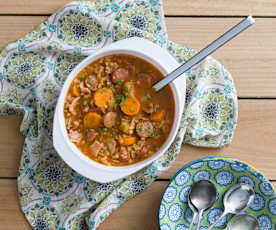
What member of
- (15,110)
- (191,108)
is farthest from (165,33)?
(15,110)

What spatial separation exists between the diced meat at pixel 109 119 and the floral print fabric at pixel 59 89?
33 centimetres

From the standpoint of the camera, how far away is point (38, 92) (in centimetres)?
173

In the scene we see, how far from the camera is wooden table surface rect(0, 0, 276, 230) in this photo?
5.84ft

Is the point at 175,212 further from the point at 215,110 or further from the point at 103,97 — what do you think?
the point at 103,97

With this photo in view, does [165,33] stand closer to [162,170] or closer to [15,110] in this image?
[162,170]

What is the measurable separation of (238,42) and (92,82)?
81 centimetres

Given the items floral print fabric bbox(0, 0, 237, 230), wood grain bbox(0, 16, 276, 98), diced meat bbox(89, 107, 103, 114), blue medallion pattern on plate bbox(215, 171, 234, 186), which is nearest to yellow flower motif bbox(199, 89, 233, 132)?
floral print fabric bbox(0, 0, 237, 230)

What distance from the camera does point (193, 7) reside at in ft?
5.90

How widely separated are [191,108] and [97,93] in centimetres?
48

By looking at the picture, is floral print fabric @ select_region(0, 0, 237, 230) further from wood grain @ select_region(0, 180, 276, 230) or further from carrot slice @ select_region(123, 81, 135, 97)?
carrot slice @ select_region(123, 81, 135, 97)

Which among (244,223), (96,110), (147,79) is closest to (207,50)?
(147,79)

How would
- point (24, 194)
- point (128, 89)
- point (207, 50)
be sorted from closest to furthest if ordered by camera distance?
point (207, 50)
point (128, 89)
point (24, 194)

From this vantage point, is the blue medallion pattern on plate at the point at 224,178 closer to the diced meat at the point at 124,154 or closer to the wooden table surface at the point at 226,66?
the wooden table surface at the point at 226,66

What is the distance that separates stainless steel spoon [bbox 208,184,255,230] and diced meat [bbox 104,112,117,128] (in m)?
0.68
